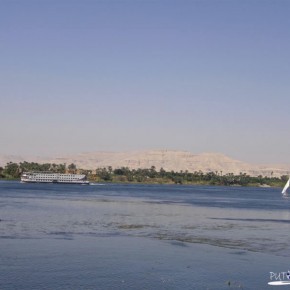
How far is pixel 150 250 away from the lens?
1683 inches

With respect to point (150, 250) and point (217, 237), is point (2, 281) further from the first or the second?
point (217, 237)

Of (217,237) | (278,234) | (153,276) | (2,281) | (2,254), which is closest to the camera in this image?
(2,281)

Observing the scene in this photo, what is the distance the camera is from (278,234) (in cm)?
5766

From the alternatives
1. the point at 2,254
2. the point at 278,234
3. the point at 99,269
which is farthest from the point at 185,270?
the point at 278,234

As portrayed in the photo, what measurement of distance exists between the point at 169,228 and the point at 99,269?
26.9 meters

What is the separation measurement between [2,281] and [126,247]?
14.8 m

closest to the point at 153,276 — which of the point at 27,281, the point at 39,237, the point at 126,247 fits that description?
the point at 27,281

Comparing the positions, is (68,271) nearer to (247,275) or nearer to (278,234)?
(247,275)

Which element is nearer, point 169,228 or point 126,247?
point 126,247

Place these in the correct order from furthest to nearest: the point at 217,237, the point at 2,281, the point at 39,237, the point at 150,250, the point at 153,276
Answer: the point at 217,237
the point at 39,237
the point at 150,250
the point at 153,276
the point at 2,281

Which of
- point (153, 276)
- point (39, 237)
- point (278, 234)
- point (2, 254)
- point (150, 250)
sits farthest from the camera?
point (278, 234)

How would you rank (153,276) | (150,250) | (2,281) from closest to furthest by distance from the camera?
1. (2,281)
2. (153,276)
3. (150,250)

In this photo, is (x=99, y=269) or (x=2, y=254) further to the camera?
(x=2, y=254)

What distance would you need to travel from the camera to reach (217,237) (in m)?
52.5
